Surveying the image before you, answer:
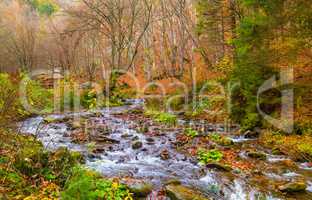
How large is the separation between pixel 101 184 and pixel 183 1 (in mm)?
20735

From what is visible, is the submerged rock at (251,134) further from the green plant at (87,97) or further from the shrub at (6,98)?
the green plant at (87,97)

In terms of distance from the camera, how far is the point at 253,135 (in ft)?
41.2

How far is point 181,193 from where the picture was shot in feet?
22.7

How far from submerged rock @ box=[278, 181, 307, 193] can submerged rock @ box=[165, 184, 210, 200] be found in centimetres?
178

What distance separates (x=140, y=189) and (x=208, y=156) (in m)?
3.29

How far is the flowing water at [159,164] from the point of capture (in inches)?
301

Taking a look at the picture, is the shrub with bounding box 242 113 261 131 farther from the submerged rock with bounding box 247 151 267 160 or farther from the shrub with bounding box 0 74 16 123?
the shrub with bounding box 0 74 16 123

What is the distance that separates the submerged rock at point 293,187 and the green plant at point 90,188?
10.7 ft

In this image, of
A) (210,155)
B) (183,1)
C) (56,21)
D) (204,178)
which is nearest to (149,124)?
(210,155)

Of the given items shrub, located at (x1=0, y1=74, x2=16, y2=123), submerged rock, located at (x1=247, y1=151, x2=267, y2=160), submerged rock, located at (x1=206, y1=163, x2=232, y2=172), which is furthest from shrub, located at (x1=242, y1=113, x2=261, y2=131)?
shrub, located at (x1=0, y1=74, x2=16, y2=123)

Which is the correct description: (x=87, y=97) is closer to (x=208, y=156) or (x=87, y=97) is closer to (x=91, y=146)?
(x=91, y=146)

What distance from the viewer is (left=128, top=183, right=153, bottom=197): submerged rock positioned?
23.3ft

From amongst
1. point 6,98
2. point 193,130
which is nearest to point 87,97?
point 193,130

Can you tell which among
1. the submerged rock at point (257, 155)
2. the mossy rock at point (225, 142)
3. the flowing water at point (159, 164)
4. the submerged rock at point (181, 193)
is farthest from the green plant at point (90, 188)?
the mossy rock at point (225, 142)
